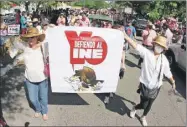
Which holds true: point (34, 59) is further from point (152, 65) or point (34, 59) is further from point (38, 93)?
point (152, 65)

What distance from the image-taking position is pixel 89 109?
6.28 m

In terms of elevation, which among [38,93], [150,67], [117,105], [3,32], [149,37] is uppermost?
[150,67]

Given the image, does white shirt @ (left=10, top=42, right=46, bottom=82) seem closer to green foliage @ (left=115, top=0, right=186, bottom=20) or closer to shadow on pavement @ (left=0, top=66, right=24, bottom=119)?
shadow on pavement @ (left=0, top=66, right=24, bottom=119)

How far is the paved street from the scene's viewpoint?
5.69 m

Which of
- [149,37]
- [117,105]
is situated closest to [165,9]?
[149,37]

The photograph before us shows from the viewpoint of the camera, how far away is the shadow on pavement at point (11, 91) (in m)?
6.14

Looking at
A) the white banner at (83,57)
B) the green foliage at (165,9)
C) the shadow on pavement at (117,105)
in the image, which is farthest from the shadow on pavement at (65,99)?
the green foliage at (165,9)

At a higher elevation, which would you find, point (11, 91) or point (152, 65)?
point (152, 65)

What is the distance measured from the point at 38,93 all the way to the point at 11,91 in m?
1.87

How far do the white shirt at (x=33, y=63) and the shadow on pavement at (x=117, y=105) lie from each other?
6.21ft

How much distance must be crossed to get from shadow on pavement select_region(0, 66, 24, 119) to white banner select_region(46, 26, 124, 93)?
3.63ft

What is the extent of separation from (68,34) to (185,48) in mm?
5370

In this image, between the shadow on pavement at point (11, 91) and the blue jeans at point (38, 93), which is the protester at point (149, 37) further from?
the blue jeans at point (38, 93)

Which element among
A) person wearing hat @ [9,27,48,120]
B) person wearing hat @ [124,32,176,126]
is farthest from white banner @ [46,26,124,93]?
person wearing hat @ [124,32,176,126]
